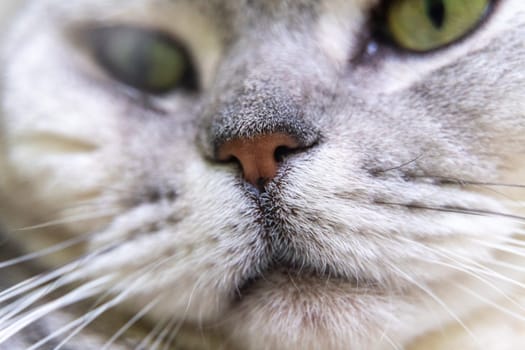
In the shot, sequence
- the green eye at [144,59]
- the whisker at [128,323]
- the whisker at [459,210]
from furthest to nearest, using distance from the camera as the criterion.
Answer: the green eye at [144,59]
the whisker at [128,323]
the whisker at [459,210]

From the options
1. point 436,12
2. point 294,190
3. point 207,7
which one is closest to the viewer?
point 294,190

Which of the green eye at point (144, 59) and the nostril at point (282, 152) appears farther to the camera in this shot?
the green eye at point (144, 59)

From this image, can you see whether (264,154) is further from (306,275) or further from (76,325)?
(76,325)

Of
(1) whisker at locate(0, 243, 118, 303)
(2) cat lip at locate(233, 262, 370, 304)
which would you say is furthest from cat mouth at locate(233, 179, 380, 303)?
(1) whisker at locate(0, 243, 118, 303)

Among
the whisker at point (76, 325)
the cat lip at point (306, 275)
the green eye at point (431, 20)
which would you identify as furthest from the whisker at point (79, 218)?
the green eye at point (431, 20)

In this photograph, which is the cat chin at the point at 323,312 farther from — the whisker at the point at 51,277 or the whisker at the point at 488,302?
the whisker at the point at 51,277

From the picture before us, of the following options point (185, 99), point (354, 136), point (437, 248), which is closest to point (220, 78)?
point (185, 99)

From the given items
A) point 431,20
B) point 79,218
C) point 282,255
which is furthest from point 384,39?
point 79,218
